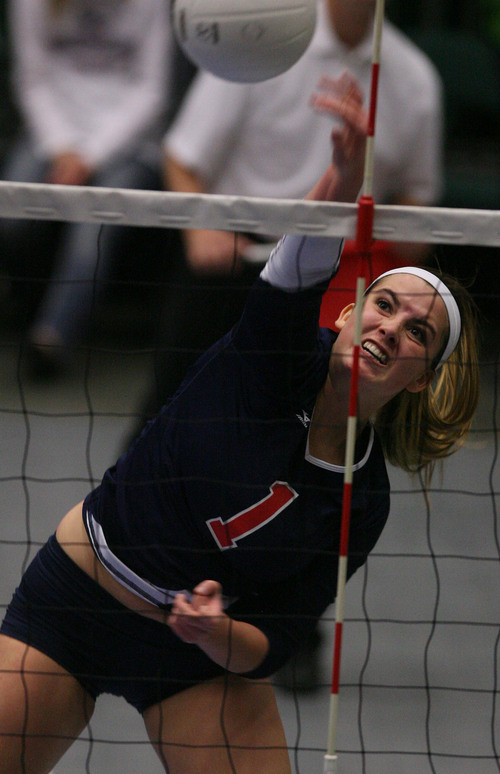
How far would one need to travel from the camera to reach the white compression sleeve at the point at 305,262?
5.95 feet

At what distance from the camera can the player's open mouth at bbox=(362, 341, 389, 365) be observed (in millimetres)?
1912

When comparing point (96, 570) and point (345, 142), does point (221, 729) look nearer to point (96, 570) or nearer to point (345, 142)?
point (96, 570)

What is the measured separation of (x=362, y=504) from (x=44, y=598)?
614mm

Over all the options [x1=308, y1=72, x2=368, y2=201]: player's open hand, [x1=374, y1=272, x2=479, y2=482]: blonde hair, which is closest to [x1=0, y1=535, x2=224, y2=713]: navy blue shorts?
[x1=374, y1=272, x2=479, y2=482]: blonde hair

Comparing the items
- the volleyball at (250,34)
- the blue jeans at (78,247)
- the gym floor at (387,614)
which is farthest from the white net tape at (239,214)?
the blue jeans at (78,247)

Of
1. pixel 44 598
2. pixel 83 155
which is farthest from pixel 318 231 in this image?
pixel 83 155

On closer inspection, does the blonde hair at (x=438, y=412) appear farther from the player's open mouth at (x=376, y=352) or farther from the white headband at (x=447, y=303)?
the player's open mouth at (x=376, y=352)

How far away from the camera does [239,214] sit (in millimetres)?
1810

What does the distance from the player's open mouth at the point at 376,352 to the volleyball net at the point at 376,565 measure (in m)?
0.21

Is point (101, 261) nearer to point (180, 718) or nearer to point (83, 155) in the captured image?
point (83, 155)

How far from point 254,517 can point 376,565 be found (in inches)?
67.4

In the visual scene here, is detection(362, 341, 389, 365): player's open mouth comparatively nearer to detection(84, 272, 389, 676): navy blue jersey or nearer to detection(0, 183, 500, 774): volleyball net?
detection(84, 272, 389, 676): navy blue jersey

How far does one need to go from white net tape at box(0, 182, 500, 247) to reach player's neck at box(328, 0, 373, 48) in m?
1.69

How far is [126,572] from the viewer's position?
78.5 inches
